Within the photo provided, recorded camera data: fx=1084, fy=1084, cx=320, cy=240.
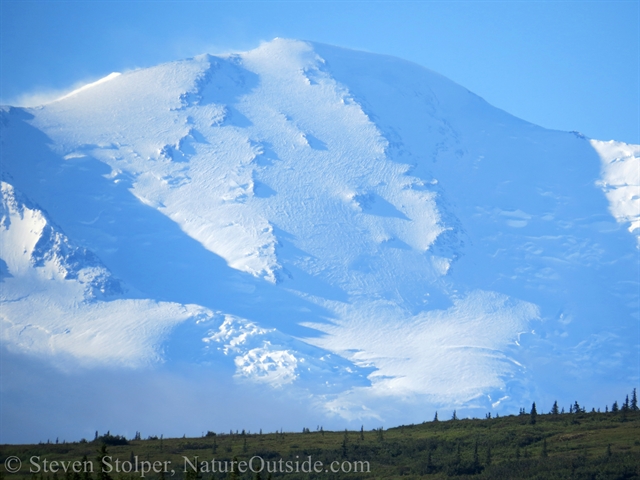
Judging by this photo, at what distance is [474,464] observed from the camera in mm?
79625

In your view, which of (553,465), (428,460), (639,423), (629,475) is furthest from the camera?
(639,423)

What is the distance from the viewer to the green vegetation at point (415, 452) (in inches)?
2968

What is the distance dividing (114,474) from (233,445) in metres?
17.1

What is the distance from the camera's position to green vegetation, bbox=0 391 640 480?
7538 centimetres

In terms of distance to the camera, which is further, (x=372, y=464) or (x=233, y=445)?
(x=233, y=445)

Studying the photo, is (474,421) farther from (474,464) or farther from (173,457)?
(173,457)

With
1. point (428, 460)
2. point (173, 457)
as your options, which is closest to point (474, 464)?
point (428, 460)

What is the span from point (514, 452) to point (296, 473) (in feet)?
56.7

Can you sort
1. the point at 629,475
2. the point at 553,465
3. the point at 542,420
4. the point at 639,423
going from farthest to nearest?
the point at 542,420 → the point at 639,423 → the point at 553,465 → the point at 629,475

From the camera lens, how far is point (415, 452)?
8625 centimetres

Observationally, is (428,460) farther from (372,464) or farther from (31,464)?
(31,464)

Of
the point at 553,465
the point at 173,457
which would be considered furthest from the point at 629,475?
the point at 173,457

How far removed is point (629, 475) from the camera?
232 ft

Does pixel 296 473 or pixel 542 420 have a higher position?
pixel 542 420
